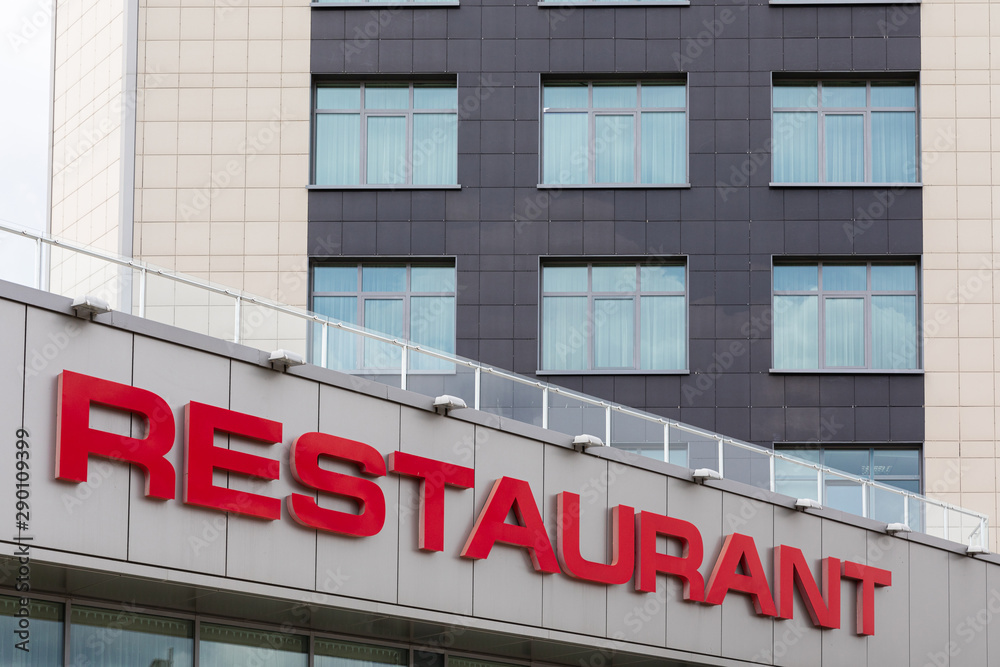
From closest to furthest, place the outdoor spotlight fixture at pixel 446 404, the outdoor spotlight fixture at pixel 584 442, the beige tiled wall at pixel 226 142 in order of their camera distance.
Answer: the outdoor spotlight fixture at pixel 446 404, the outdoor spotlight fixture at pixel 584 442, the beige tiled wall at pixel 226 142

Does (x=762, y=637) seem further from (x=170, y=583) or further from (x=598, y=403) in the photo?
(x=170, y=583)

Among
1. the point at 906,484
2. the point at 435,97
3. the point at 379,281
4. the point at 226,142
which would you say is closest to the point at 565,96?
the point at 435,97

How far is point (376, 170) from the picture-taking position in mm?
28078

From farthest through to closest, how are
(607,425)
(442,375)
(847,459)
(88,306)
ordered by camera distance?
(847,459) < (607,425) < (442,375) < (88,306)

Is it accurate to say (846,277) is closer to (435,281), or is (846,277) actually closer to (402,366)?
(435,281)

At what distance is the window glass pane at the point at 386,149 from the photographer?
28.0 m

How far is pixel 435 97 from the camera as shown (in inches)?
1109

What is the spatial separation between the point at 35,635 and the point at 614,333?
1490 centimetres

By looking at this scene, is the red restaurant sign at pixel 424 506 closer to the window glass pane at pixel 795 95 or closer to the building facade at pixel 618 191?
the building facade at pixel 618 191

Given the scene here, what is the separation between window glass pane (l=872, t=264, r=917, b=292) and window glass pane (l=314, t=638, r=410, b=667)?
13465mm

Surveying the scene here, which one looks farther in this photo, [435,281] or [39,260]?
[435,281]

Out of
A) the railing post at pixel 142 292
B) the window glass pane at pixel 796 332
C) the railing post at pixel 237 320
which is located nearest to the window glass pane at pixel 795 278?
the window glass pane at pixel 796 332

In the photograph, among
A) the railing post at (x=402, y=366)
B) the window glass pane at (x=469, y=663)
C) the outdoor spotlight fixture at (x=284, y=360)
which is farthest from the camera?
the window glass pane at (x=469, y=663)

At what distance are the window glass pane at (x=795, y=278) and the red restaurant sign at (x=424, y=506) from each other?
22.9 feet
